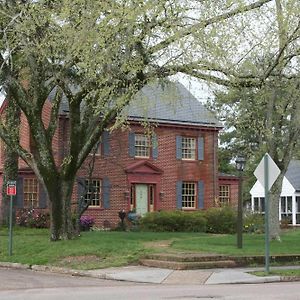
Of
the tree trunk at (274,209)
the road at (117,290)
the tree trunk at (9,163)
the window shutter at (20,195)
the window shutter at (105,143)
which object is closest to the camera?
the road at (117,290)

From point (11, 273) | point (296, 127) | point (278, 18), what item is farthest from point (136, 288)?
point (296, 127)

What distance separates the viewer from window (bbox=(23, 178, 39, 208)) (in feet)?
121

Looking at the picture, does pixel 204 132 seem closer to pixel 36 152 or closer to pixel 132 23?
pixel 36 152

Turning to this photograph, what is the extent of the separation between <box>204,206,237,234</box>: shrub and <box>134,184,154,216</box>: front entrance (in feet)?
14.0

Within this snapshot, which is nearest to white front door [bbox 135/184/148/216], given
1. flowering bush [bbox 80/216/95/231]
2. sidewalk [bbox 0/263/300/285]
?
flowering bush [bbox 80/216/95/231]

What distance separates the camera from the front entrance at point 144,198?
39.4 m

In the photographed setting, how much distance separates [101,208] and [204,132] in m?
8.35

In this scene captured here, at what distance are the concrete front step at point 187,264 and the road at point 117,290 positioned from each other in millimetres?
2610

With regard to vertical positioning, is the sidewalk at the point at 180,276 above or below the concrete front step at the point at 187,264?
below

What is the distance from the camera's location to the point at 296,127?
2602 cm

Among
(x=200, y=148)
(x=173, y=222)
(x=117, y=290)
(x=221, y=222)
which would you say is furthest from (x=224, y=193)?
(x=117, y=290)

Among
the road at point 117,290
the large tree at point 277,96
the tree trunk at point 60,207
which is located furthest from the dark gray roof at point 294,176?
the road at point 117,290

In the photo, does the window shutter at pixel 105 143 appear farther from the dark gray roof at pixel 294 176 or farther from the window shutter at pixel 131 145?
the dark gray roof at pixel 294 176

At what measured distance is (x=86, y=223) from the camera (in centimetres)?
3616
